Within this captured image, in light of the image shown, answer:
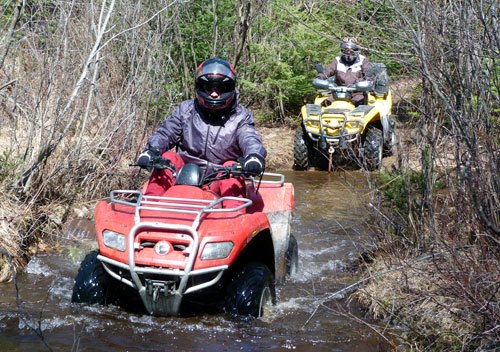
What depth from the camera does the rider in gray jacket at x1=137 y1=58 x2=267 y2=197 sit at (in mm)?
7019

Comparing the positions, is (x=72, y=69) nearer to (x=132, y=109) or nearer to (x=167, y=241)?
(x=132, y=109)

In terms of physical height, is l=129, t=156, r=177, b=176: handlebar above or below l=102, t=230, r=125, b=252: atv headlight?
above

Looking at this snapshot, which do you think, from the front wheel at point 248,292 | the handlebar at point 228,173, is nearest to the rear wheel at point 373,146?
the handlebar at point 228,173

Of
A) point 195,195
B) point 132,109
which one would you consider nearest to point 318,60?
point 132,109

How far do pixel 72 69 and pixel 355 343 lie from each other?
5218mm

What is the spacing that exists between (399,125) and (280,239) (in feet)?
8.15

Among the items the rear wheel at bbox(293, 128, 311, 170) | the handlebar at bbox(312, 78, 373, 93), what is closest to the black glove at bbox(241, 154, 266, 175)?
the rear wheel at bbox(293, 128, 311, 170)

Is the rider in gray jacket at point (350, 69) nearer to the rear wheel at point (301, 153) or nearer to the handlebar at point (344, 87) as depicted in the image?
the handlebar at point (344, 87)

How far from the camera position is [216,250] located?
5.61 m

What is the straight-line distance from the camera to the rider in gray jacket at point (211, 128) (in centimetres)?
702

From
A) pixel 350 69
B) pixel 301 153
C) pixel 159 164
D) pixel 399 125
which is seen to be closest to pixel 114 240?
pixel 159 164

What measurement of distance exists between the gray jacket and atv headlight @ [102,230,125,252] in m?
1.49

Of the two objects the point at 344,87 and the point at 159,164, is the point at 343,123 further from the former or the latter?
the point at 159,164

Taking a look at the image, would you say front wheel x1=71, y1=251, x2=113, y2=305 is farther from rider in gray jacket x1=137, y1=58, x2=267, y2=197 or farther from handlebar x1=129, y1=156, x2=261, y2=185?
rider in gray jacket x1=137, y1=58, x2=267, y2=197
